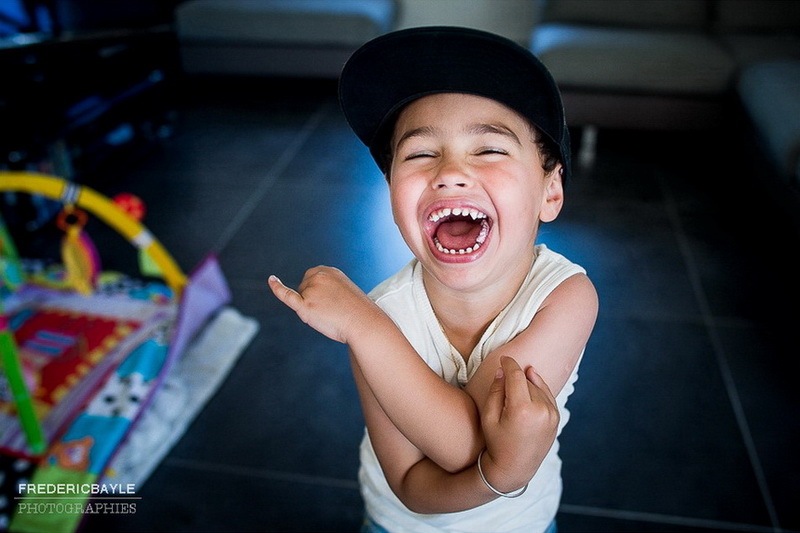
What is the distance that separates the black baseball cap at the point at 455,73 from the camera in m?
0.60

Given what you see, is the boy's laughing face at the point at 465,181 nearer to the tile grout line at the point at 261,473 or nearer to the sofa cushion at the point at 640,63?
the tile grout line at the point at 261,473

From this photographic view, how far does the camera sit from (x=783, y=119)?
2078mm

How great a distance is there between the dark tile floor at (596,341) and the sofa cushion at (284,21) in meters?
0.53

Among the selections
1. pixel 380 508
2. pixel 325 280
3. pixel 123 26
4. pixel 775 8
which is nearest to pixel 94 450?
pixel 380 508

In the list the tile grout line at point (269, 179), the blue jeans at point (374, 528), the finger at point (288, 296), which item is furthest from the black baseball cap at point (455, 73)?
the tile grout line at point (269, 179)

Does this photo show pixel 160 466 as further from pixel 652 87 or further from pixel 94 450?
pixel 652 87

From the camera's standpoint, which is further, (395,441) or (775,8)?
(775,8)

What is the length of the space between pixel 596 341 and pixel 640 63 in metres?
1.38

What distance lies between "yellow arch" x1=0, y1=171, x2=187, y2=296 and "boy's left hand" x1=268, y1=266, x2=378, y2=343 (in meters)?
1.09

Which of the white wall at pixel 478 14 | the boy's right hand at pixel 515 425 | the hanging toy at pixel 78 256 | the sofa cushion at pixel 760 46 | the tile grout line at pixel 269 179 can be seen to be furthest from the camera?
the white wall at pixel 478 14

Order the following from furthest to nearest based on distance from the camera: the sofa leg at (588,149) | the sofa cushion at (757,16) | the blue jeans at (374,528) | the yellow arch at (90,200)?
the sofa cushion at (757,16) < the sofa leg at (588,149) < the yellow arch at (90,200) < the blue jeans at (374,528)

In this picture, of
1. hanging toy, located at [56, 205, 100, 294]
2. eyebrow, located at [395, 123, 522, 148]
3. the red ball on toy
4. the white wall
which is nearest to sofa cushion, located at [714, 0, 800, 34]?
the white wall

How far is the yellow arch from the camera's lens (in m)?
1.47

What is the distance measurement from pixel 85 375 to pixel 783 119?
6.91 feet
